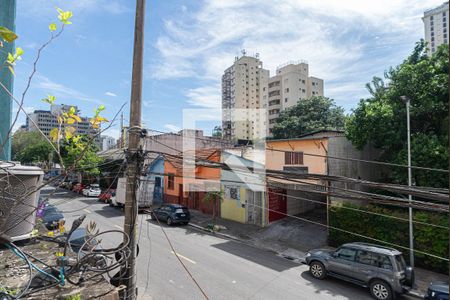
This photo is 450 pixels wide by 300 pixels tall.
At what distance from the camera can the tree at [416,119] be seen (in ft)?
44.2

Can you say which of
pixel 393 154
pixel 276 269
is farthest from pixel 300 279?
pixel 393 154

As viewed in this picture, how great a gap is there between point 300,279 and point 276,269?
48.1 inches

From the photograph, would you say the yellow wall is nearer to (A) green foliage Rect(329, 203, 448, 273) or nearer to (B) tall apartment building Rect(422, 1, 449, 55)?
(A) green foliage Rect(329, 203, 448, 273)

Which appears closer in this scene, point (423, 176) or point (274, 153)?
point (423, 176)

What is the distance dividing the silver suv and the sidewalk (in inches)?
93.6

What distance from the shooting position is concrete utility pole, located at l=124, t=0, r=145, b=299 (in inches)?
180

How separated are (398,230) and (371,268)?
4.35 meters

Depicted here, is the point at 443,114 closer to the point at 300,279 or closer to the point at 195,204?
the point at 300,279

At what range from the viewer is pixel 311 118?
39156mm

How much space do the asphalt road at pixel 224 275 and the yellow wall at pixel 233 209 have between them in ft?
14.2

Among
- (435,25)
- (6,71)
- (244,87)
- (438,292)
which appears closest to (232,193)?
(438,292)

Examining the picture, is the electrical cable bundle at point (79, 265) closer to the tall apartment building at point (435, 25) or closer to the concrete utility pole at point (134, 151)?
the concrete utility pole at point (134, 151)

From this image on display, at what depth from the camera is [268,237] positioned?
16.5 m

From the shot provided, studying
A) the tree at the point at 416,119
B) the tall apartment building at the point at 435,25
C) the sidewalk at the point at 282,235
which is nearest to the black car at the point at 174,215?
the sidewalk at the point at 282,235
